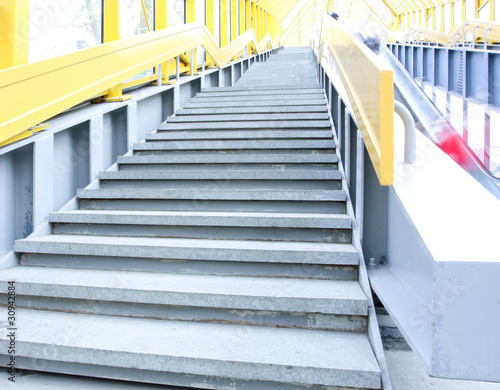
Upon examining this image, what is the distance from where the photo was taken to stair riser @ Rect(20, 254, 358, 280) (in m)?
2.63

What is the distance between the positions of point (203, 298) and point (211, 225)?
29.9 inches

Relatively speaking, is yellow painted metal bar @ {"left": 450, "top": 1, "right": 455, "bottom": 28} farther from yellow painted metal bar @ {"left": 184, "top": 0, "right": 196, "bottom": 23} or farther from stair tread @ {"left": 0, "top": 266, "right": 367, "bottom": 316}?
stair tread @ {"left": 0, "top": 266, "right": 367, "bottom": 316}

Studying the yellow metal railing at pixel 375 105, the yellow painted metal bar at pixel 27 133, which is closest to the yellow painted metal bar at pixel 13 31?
the yellow painted metal bar at pixel 27 133

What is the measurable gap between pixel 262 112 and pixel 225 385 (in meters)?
3.99

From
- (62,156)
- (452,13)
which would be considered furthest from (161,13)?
(452,13)

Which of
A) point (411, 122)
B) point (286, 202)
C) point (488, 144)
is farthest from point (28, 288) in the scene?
point (488, 144)

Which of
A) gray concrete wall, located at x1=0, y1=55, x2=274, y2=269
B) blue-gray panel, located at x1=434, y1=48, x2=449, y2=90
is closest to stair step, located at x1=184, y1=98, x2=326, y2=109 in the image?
gray concrete wall, located at x1=0, y1=55, x2=274, y2=269

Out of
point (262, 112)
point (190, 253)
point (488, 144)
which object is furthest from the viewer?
point (488, 144)

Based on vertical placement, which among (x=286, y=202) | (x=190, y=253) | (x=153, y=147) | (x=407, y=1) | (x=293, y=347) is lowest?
(x=293, y=347)

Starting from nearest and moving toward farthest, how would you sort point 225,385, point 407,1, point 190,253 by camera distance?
point 225,385 < point 190,253 < point 407,1

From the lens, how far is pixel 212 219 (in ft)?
9.96

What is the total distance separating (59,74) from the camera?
11.1ft

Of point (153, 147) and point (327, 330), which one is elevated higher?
point (153, 147)

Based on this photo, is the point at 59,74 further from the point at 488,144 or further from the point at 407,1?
the point at 407,1
